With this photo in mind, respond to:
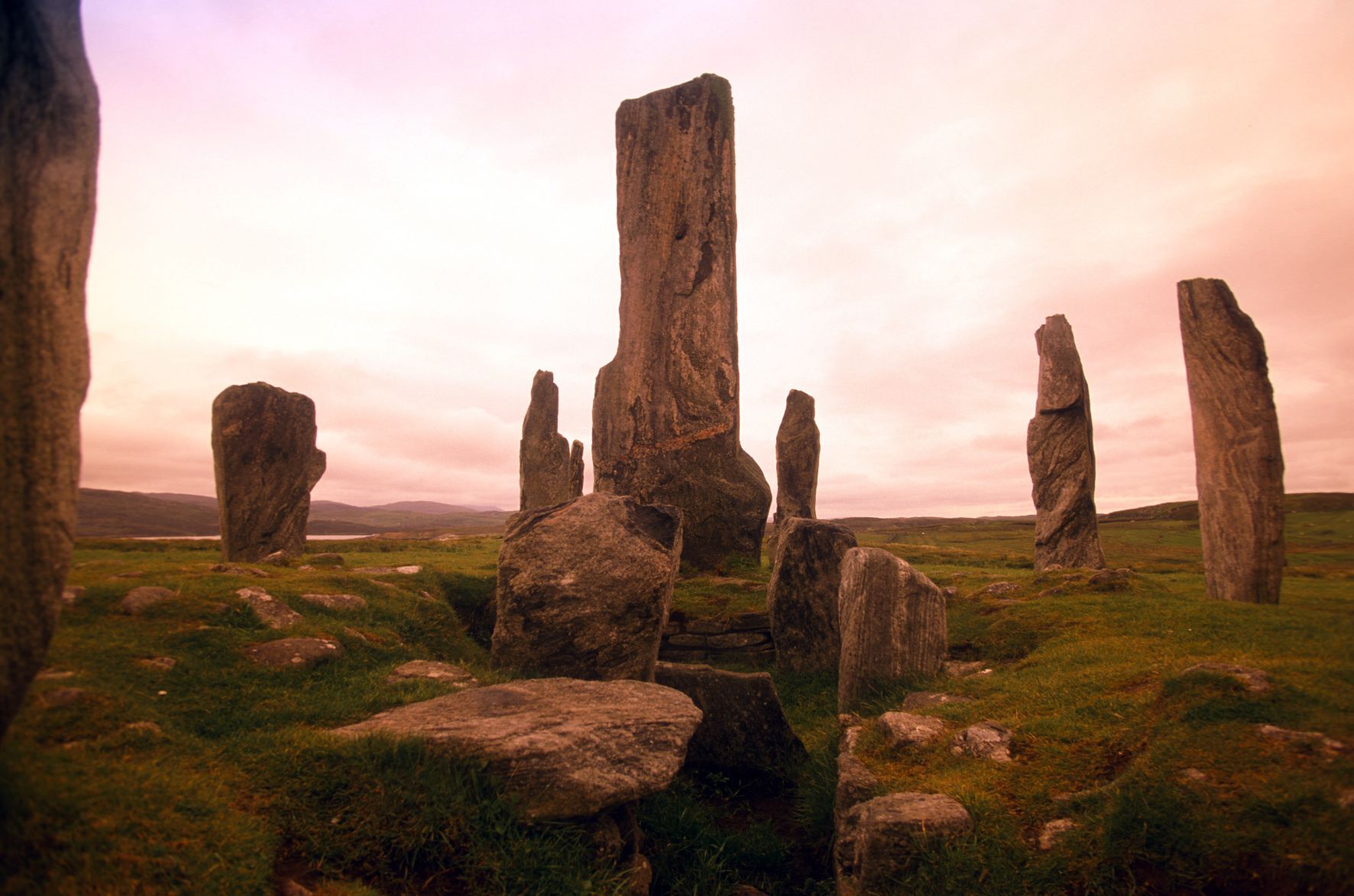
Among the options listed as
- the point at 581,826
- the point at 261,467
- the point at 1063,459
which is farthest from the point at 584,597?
the point at 1063,459

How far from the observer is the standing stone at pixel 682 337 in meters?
15.8

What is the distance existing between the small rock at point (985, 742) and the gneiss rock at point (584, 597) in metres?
3.82

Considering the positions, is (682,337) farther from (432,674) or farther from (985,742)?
(985,742)

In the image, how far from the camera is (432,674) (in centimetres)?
823

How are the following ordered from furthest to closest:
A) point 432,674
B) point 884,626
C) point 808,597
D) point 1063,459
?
point 1063,459
point 808,597
point 884,626
point 432,674

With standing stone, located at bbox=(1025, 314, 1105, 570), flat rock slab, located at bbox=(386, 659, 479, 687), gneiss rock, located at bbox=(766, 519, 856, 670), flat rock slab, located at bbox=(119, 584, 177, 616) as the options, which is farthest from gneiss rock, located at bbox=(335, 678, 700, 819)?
standing stone, located at bbox=(1025, 314, 1105, 570)

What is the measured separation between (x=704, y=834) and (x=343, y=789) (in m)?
3.53

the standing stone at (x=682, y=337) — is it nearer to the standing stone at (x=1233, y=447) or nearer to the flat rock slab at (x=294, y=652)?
the standing stone at (x=1233, y=447)

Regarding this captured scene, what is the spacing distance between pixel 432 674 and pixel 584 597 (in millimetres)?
1942

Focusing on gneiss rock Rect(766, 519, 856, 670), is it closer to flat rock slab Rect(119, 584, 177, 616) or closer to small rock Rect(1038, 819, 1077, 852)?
small rock Rect(1038, 819, 1077, 852)

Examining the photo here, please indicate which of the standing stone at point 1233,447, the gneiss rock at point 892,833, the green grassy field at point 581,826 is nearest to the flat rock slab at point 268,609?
the green grassy field at point 581,826

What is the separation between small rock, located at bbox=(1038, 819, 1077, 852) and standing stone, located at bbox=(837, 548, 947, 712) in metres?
3.80

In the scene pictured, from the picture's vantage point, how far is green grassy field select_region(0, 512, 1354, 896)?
4.12 m

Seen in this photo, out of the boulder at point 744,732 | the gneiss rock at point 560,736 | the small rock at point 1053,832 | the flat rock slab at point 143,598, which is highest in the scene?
the flat rock slab at point 143,598
